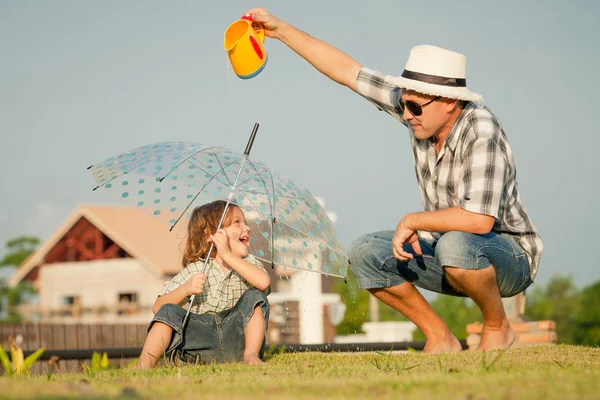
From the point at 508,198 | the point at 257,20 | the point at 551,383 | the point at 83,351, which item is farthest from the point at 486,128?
the point at 83,351

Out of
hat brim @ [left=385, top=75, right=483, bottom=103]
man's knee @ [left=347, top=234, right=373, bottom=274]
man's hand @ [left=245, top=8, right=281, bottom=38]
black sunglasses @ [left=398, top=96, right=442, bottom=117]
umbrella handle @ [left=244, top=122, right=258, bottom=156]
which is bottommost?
man's knee @ [left=347, top=234, right=373, bottom=274]

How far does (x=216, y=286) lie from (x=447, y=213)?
1.65 meters

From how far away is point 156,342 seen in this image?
200 inches

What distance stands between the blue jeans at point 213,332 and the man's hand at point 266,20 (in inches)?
74.5

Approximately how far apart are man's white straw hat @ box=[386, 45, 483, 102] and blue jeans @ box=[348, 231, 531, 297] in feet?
2.86

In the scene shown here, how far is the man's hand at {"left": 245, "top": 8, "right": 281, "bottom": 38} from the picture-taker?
5.77 meters

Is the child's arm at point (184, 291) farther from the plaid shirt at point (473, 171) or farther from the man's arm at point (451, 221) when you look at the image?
the plaid shirt at point (473, 171)

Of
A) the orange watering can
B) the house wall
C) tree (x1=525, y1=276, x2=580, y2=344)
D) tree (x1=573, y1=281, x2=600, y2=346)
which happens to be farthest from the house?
the orange watering can

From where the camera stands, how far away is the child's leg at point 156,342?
501 cm

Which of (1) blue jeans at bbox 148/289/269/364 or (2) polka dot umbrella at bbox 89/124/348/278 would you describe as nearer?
(1) blue jeans at bbox 148/289/269/364

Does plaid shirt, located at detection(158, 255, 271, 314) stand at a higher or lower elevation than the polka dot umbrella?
lower

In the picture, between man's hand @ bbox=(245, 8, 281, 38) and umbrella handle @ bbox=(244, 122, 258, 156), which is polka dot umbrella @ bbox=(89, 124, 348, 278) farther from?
man's hand @ bbox=(245, 8, 281, 38)

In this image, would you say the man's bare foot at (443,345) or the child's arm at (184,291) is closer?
the child's arm at (184,291)

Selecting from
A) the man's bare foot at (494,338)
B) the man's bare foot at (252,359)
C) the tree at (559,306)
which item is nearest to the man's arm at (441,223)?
the man's bare foot at (494,338)
